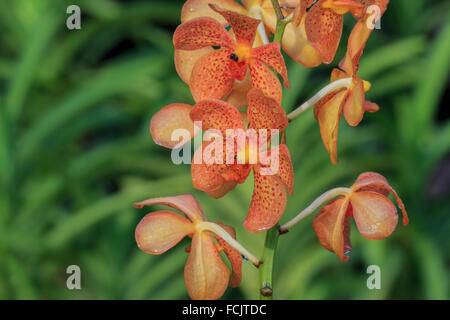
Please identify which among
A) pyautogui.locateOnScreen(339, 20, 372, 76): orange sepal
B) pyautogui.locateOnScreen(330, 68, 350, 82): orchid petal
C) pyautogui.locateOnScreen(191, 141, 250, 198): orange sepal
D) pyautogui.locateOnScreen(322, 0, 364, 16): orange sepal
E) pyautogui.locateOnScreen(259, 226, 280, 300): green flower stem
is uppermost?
pyautogui.locateOnScreen(322, 0, 364, 16): orange sepal

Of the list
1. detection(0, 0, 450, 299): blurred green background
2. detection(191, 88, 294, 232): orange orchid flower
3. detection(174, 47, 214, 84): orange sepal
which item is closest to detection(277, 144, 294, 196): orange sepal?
detection(191, 88, 294, 232): orange orchid flower

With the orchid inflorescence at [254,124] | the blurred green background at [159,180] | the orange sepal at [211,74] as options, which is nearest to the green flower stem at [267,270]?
the orchid inflorescence at [254,124]

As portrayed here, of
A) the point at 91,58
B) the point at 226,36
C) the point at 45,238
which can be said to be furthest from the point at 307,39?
the point at 91,58

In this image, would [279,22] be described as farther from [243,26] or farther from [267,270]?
[267,270]

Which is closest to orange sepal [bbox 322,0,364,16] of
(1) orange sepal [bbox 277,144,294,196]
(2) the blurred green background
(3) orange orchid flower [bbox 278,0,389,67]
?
(3) orange orchid flower [bbox 278,0,389,67]

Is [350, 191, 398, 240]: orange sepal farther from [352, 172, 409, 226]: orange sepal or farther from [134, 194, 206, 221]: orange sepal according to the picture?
[134, 194, 206, 221]: orange sepal

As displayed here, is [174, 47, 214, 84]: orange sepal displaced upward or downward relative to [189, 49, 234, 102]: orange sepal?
upward

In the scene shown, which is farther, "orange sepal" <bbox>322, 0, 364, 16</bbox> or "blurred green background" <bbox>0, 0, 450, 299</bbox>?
"blurred green background" <bbox>0, 0, 450, 299</bbox>
